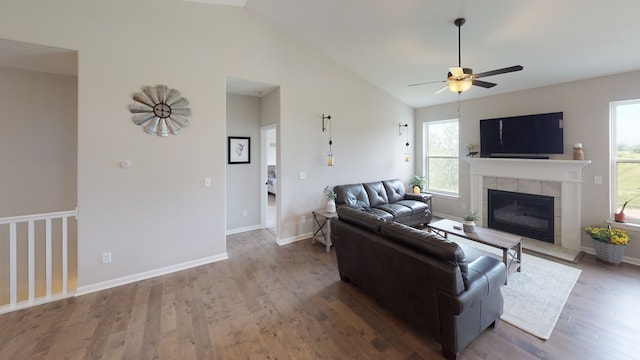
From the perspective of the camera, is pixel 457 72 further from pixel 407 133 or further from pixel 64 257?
pixel 64 257

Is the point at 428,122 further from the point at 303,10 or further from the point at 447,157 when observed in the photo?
the point at 303,10

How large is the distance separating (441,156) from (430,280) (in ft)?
15.6

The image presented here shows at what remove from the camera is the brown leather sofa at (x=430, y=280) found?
1.87m

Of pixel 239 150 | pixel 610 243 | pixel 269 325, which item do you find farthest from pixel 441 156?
pixel 269 325

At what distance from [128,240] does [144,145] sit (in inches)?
47.3

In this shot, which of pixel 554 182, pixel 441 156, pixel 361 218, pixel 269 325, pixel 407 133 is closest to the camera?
pixel 269 325

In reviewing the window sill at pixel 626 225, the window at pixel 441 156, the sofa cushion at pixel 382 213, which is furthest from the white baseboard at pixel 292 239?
the window sill at pixel 626 225

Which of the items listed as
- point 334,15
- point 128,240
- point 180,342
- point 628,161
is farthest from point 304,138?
point 628,161

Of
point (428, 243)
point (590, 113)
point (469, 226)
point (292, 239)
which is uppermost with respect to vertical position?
point (590, 113)

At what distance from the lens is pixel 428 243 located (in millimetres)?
2021

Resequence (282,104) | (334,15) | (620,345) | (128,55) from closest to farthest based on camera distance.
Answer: (620,345) < (128,55) < (334,15) < (282,104)

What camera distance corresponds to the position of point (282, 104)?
427 centimetres

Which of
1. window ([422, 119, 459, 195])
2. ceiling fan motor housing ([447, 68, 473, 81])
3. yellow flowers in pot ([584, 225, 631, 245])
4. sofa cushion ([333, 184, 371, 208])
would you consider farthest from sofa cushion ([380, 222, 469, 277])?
window ([422, 119, 459, 195])

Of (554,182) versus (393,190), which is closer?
(554,182)
